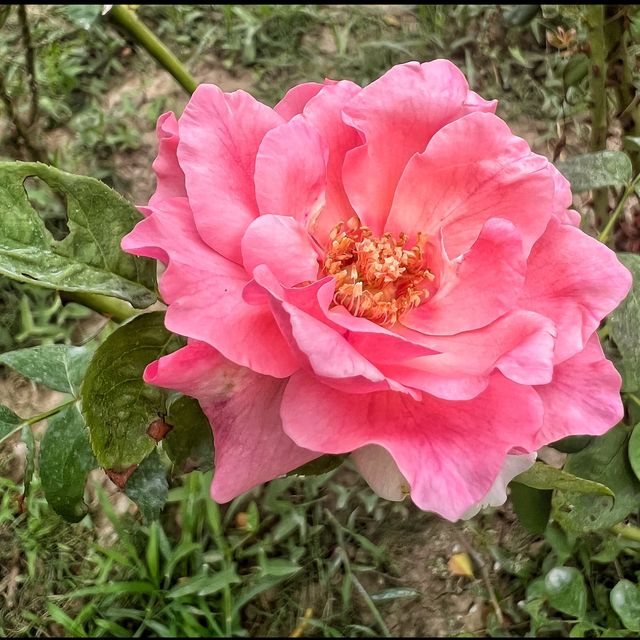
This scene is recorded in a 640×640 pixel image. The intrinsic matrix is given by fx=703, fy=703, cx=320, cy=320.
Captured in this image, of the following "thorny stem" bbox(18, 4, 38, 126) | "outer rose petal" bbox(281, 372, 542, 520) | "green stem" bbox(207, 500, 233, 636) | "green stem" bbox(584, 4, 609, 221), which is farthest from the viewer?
"green stem" bbox(207, 500, 233, 636)

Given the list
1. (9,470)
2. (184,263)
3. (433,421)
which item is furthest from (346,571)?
(184,263)

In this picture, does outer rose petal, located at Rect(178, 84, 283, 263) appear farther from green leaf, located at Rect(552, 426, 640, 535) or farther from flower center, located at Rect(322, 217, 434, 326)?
green leaf, located at Rect(552, 426, 640, 535)

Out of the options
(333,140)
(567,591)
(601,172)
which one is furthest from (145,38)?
(567,591)

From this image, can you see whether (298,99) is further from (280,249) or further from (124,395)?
(124,395)

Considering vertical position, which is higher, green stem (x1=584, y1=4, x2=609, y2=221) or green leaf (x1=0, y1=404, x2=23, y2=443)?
green leaf (x1=0, y1=404, x2=23, y2=443)

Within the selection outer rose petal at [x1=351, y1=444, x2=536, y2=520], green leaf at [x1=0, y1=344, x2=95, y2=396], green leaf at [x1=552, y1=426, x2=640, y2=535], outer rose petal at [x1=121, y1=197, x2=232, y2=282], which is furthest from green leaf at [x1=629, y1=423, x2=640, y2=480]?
green leaf at [x1=0, y1=344, x2=95, y2=396]

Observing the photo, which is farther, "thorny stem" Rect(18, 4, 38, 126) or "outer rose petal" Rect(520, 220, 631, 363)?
"thorny stem" Rect(18, 4, 38, 126)
